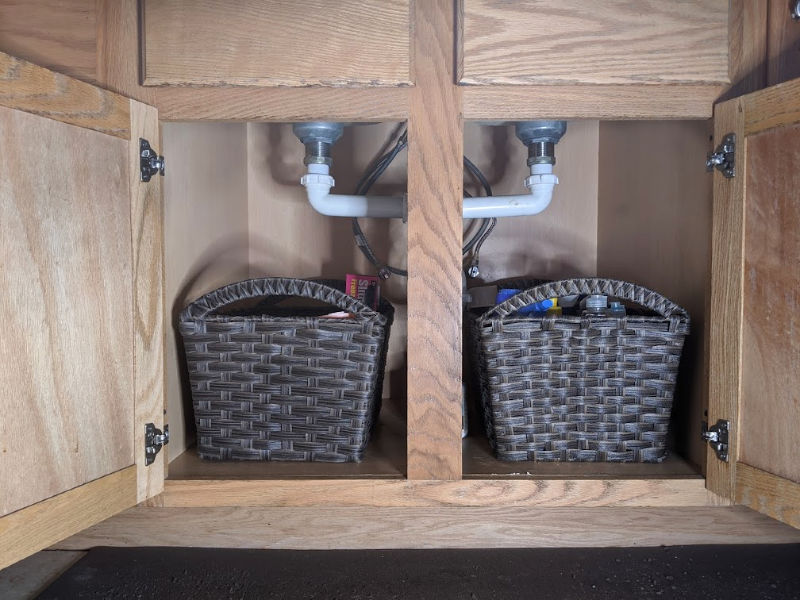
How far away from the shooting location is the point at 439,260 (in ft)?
3.04

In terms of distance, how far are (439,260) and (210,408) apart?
0.45 meters

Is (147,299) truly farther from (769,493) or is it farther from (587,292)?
(769,493)

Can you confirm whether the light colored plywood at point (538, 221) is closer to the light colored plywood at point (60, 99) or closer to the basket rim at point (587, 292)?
the basket rim at point (587, 292)

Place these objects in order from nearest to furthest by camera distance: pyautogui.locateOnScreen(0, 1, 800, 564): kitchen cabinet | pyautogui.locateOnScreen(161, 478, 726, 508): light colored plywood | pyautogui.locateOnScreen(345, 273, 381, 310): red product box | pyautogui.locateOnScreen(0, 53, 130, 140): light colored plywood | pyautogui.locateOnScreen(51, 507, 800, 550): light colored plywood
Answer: pyautogui.locateOnScreen(0, 53, 130, 140): light colored plywood
pyautogui.locateOnScreen(0, 1, 800, 564): kitchen cabinet
pyautogui.locateOnScreen(161, 478, 726, 508): light colored plywood
pyautogui.locateOnScreen(51, 507, 800, 550): light colored plywood
pyautogui.locateOnScreen(345, 273, 381, 310): red product box

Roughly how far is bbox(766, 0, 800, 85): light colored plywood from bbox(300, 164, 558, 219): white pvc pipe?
1.19 ft

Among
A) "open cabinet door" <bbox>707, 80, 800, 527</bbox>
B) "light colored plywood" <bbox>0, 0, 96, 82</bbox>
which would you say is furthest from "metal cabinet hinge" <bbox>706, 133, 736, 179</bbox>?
"light colored plywood" <bbox>0, 0, 96, 82</bbox>

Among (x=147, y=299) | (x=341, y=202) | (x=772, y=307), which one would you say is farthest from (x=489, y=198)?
(x=147, y=299)

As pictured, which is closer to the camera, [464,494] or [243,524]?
[464,494]

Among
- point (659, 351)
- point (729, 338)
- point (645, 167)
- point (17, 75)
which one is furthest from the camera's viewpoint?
point (645, 167)

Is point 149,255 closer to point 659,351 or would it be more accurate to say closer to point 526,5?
point 526,5

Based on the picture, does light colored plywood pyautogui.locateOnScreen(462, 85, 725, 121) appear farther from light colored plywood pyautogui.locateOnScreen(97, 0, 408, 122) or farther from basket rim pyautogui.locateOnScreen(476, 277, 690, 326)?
basket rim pyautogui.locateOnScreen(476, 277, 690, 326)

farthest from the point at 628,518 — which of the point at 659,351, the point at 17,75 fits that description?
the point at 17,75

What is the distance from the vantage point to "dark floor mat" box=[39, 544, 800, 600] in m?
0.92

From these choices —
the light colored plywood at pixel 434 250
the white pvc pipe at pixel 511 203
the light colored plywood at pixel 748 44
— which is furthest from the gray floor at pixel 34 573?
the light colored plywood at pixel 748 44
